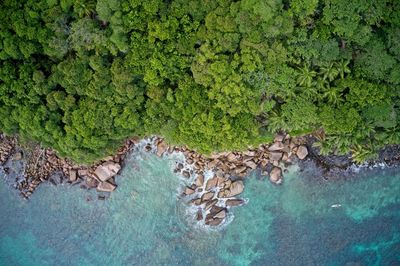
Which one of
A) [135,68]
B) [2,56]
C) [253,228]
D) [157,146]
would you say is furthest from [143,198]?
[2,56]

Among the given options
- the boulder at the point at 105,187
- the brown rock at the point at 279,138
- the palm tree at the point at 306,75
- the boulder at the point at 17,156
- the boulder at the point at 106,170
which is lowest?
the brown rock at the point at 279,138

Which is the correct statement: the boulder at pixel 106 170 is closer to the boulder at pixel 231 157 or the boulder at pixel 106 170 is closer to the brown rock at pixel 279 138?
the boulder at pixel 231 157

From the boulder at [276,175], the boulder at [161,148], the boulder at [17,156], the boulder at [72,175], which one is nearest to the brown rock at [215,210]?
the boulder at [276,175]

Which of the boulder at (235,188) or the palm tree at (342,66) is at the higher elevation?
the palm tree at (342,66)

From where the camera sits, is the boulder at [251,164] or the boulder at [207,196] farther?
the boulder at [207,196]

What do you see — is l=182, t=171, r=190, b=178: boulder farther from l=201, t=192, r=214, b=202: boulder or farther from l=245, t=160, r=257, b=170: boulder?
l=245, t=160, r=257, b=170: boulder

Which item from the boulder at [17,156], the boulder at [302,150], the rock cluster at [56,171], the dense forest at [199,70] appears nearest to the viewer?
the dense forest at [199,70]
